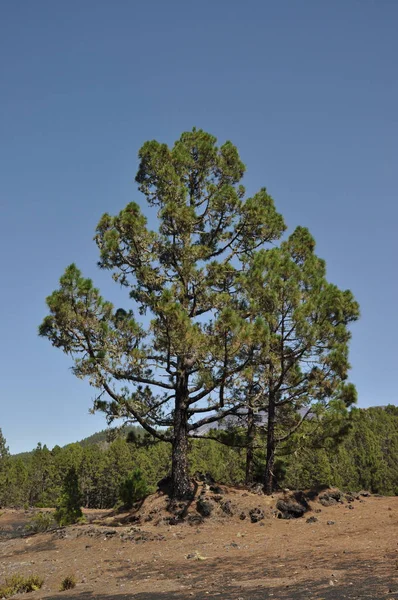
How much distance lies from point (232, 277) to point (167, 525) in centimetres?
1003

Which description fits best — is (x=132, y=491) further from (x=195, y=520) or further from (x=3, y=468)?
(x=3, y=468)

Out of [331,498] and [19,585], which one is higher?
[19,585]

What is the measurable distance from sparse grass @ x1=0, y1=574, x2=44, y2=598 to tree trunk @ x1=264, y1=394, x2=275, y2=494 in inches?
422

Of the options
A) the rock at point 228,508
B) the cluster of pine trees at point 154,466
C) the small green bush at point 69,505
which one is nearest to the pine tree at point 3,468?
the cluster of pine trees at point 154,466

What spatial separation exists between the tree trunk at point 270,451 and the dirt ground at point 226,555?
3.55 feet

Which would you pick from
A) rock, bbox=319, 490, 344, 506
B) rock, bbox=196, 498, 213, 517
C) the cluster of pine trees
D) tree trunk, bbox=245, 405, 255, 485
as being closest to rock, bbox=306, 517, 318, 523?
rock, bbox=319, 490, 344, 506

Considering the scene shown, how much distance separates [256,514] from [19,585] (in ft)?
28.8

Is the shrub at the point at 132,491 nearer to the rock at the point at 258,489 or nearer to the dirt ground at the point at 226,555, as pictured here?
the dirt ground at the point at 226,555

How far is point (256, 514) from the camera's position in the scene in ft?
49.5

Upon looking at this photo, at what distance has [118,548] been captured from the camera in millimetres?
12078

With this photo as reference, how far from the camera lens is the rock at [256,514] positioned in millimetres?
14914

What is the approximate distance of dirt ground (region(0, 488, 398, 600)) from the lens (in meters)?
6.97

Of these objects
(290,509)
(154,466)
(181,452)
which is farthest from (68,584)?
(154,466)

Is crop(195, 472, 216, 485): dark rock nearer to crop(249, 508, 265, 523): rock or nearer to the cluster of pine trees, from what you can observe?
crop(249, 508, 265, 523): rock
